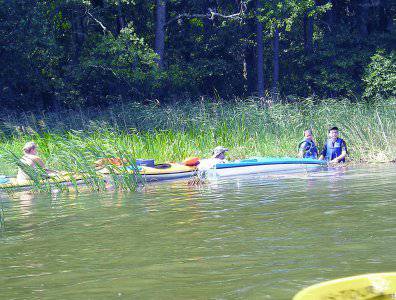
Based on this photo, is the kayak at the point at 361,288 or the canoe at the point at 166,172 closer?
the kayak at the point at 361,288

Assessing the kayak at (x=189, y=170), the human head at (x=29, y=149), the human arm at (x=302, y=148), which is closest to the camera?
the kayak at (x=189, y=170)

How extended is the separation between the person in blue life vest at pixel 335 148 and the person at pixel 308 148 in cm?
38

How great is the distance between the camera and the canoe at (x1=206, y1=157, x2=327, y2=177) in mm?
13406

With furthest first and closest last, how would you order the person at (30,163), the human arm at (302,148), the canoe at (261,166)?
the human arm at (302,148) → the canoe at (261,166) → the person at (30,163)

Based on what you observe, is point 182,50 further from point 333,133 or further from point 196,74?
point 333,133

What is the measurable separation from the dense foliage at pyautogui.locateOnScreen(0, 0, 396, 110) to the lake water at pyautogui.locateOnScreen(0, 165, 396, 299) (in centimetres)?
1463

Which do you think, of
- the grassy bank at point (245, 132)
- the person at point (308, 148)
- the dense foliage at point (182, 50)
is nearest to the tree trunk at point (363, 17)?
the dense foliage at point (182, 50)

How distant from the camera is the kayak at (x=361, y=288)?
3514 millimetres

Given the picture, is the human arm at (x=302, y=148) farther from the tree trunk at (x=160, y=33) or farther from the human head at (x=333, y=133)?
the tree trunk at (x=160, y=33)

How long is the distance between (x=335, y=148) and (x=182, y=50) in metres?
16.8

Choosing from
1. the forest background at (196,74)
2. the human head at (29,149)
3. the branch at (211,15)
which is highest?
the branch at (211,15)

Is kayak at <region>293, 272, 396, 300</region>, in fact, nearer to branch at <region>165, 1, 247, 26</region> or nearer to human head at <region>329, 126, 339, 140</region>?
human head at <region>329, 126, 339, 140</region>

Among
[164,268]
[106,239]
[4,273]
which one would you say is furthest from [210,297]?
[106,239]

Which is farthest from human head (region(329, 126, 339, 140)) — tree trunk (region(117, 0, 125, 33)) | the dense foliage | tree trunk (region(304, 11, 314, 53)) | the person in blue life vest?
tree trunk (region(304, 11, 314, 53))
